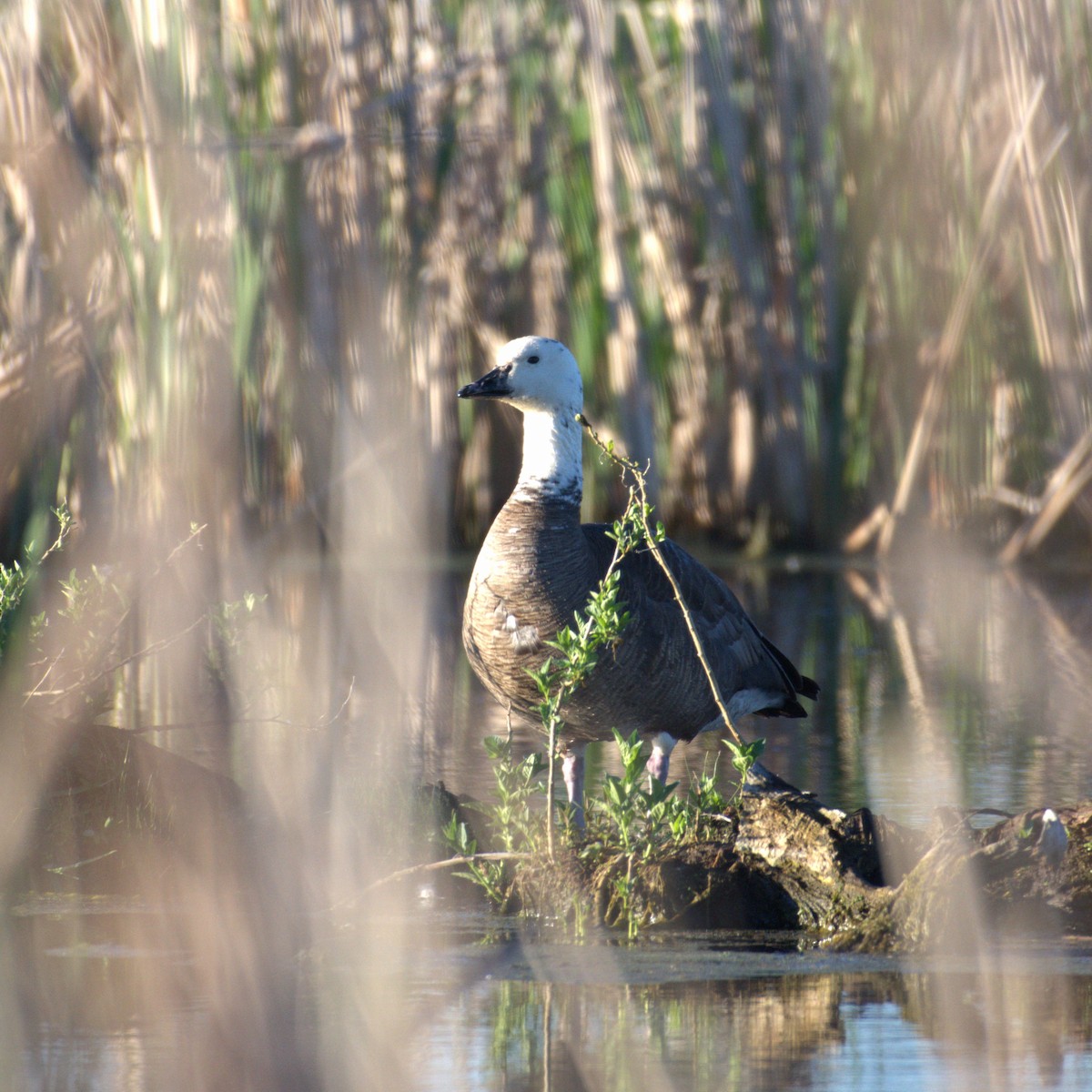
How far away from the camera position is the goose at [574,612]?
15.5ft

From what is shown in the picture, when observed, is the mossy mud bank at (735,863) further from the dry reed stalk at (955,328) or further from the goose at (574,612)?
the dry reed stalk at (955,328)

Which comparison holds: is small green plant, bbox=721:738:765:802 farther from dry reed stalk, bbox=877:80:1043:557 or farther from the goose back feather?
dry reed stalk, bbox=877:80:1043:557

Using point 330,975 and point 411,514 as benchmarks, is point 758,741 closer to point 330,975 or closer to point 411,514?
point 330,975

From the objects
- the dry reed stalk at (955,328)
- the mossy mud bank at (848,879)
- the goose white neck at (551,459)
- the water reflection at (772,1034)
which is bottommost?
the water reflection at (772,1034)

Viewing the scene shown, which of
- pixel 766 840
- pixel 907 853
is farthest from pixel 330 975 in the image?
pixel 907 853

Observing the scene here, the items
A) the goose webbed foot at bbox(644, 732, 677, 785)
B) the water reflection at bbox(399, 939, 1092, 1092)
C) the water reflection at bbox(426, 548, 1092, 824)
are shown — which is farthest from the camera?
the water reflection at bbox(426, 548, 1092, 824)

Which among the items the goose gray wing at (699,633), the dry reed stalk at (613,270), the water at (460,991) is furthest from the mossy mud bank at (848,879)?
the dry reed stalk at (613,270)

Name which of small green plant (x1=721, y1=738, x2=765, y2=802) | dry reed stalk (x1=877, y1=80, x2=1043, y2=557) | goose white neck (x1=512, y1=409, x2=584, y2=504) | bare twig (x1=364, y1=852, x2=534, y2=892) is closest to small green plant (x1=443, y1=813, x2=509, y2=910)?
bare twig (x1=364, y1=852, x2=534, y2=892)

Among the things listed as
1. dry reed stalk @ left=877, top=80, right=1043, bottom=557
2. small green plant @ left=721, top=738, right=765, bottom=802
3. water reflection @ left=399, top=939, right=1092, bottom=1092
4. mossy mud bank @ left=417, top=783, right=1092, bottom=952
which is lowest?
water reflection @ left=399, top=939, right=1092, bottom=1092

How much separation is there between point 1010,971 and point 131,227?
13.4 ft

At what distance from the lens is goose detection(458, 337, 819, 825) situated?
4715 millimetres

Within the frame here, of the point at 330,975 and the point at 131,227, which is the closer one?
the point at 330,975

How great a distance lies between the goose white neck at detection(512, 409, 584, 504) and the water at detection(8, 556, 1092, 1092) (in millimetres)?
980

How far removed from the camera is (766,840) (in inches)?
168
